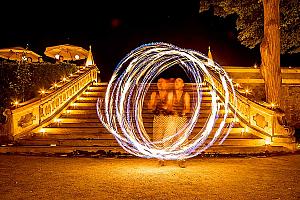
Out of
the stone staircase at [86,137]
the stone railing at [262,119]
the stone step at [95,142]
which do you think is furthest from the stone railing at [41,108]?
the stone railing at [262,119]

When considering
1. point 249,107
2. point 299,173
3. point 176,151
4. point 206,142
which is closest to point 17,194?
point 176,151

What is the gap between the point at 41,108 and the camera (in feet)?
48.6

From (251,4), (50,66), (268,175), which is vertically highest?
(251,4)

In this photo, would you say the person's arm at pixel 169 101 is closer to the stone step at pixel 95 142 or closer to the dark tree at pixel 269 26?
the stone step at pixel 95 142

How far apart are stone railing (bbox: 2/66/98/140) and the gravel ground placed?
157 cm

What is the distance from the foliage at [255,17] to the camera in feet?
64.2

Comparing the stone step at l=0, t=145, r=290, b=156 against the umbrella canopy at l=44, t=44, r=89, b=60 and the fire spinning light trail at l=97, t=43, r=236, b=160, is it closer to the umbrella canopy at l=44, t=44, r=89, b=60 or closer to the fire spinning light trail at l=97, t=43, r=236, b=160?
the fire spinning light trail at l=97, t=43, r=236, b=160

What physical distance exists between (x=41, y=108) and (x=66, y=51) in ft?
38.3

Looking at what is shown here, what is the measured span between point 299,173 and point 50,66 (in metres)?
11.6

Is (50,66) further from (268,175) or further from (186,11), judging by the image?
(186,11)

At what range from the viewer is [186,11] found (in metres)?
32.3

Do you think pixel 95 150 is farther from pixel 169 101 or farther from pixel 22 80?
pixel 22 80

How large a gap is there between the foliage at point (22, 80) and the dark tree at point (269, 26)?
7.20m

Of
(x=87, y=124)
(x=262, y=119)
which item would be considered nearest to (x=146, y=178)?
(x=262, y=119)
